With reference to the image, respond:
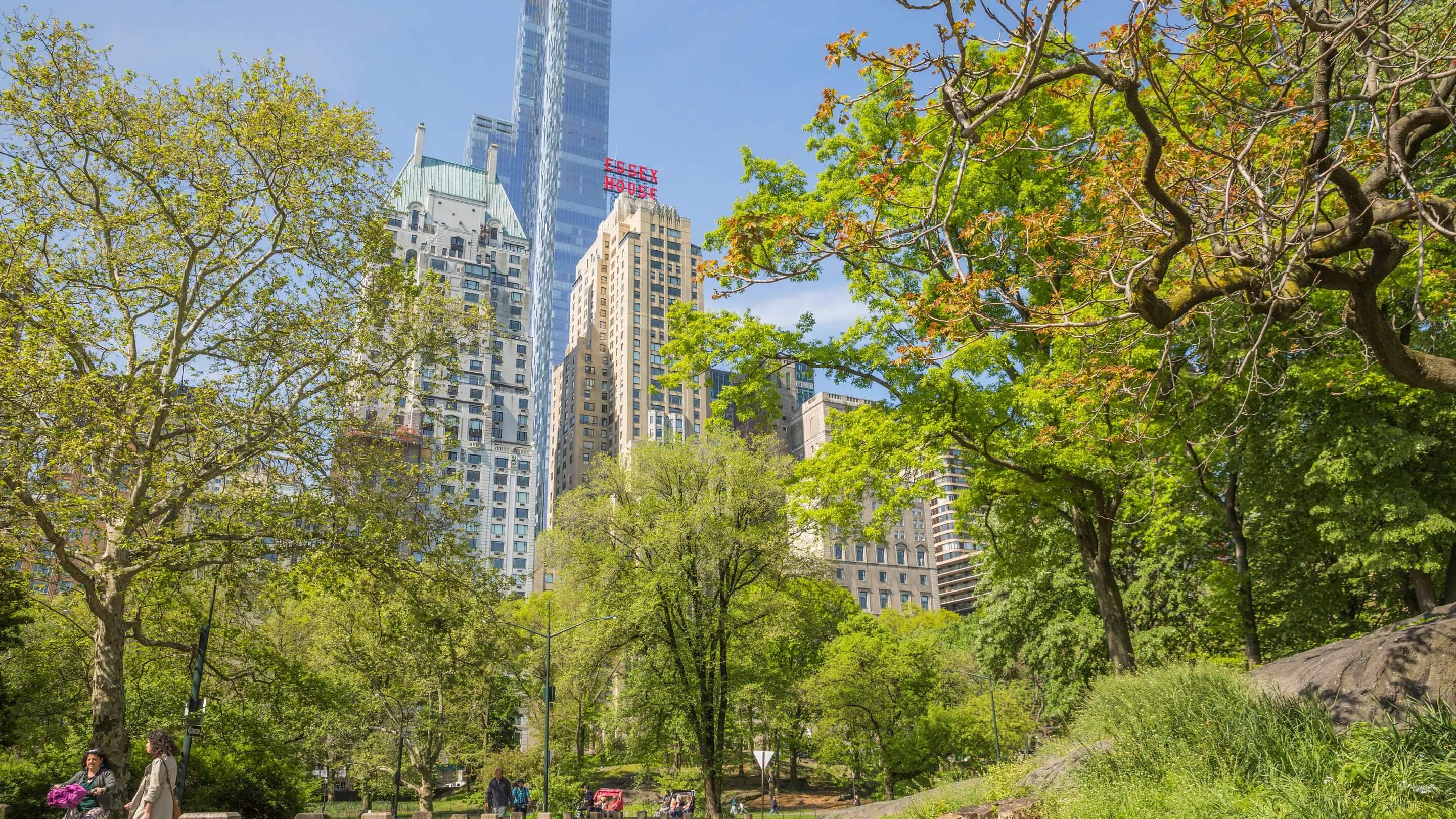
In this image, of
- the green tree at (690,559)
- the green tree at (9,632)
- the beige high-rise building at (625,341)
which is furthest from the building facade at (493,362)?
the green tree at (9,632)

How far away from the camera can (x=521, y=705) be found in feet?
154

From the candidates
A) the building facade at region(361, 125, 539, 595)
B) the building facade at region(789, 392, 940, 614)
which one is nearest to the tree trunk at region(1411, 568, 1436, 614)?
the building facade at region(789, 392, 940, 614)

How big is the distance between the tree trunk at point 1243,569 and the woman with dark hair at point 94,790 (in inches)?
972

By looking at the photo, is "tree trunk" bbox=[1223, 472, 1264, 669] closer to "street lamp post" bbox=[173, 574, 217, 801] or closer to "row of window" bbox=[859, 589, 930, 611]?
"street lamp post" bbox=[173, 574, 217, 801]

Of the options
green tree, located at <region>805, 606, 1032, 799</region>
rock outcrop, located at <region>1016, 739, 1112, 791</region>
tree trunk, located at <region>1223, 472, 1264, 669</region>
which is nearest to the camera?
rock outcrop, located at <region>1016, 739, 1112, 791</region>

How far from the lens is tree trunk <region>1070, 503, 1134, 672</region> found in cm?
1569

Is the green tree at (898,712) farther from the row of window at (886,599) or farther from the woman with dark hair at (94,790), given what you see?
the row of window at (886,599)

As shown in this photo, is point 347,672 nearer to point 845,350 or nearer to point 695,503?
point 695,503

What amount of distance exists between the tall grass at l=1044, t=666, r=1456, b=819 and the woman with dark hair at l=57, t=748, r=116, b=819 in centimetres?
1091

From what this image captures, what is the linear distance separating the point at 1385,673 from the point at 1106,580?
24.1 ft

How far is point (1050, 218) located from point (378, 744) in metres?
36.2

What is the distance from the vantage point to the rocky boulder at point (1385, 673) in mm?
8547

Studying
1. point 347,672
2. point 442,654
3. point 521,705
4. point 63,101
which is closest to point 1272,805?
point 442,654

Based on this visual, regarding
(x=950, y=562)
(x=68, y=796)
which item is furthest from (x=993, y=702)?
(x=950, y=562)
